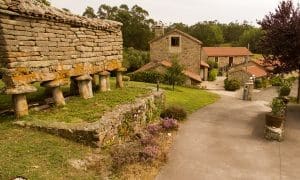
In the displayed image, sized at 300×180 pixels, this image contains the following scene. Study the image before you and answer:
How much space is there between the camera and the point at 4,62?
9148mm

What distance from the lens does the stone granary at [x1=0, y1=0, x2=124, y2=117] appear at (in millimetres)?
9109

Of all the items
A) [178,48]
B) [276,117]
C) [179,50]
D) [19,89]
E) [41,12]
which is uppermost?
[41,12]

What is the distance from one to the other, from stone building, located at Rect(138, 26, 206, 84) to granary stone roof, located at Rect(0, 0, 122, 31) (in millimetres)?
22318

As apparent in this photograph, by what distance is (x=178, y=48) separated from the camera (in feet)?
116

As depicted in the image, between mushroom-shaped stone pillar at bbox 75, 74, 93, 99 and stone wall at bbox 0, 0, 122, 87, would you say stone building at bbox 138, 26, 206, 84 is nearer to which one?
stone wall at bbox 0, 0, 122, 87

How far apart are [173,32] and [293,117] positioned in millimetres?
20700

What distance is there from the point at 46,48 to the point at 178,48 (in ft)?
86.1

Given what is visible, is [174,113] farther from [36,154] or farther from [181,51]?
[181,51]

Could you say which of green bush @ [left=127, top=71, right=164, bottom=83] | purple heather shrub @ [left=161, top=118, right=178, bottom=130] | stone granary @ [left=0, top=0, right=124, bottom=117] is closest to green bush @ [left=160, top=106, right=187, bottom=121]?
purple heather shrub @ [left=161, top=118, right=178, bottom=130]

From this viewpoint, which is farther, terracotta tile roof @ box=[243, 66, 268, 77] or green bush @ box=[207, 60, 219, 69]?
green bush @ box=[207, 60, 219, 69]

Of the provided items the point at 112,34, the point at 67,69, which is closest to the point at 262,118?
the point at 112,34

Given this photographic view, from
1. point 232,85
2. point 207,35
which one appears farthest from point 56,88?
point 207,35

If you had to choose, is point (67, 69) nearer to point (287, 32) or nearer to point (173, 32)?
point (287, 32)

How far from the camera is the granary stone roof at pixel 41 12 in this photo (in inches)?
354
